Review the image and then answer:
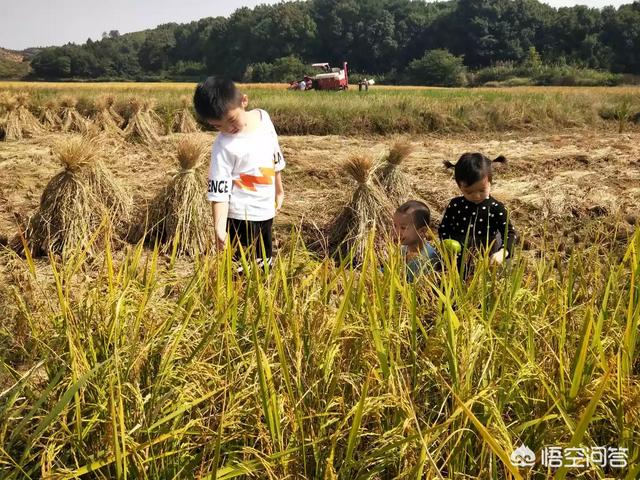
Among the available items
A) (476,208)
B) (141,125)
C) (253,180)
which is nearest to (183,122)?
(141,125)

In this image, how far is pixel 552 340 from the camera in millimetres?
1781

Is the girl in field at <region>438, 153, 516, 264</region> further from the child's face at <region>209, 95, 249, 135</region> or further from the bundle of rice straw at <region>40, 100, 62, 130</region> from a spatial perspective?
the bundle of rice straw at <region>40, 100, 62, 130</region>

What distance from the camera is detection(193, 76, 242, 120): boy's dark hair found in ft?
8.39

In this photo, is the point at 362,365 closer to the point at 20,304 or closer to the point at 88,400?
the point at 88,400

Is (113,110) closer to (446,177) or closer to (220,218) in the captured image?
(446,177)

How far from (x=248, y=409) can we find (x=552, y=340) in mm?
992

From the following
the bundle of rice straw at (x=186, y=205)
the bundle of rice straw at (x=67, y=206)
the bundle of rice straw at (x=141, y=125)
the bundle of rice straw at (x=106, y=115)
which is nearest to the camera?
the bundle of rice straw at (x=67, y=206)

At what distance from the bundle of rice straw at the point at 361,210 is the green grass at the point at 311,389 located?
9.86 ft

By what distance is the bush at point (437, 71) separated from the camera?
49.1m

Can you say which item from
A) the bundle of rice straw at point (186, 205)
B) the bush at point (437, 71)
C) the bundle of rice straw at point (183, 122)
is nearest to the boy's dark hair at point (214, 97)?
the bundle of rice straw at point (186, 205)

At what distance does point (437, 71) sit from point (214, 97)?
2017 inches

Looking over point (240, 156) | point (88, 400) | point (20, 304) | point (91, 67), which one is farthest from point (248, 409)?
point (91, 67)

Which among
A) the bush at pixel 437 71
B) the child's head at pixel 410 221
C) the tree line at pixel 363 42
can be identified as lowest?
the child's head at pixel 410 221

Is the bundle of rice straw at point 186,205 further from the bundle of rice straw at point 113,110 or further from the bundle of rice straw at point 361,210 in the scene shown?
the bundle of rice straw at point 113,110
